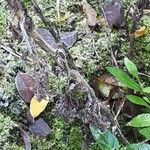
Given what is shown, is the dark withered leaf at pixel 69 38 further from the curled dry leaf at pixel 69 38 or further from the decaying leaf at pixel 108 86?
the decaying leaf at pixel 108 86

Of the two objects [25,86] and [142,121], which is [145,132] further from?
[25,86]

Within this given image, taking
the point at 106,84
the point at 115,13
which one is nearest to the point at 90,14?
the point at 115,13

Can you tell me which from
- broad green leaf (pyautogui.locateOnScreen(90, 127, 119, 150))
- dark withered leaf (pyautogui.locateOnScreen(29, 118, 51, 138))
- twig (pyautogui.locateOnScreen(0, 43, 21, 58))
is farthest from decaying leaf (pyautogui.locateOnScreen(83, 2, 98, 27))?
broad green leaf (pyautogui.locateOnScreen(90, 127, 119, 150))

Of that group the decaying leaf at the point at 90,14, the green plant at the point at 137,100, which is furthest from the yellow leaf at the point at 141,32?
the green plant at the point at 137,100

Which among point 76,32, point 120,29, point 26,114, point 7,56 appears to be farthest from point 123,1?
point 26,114

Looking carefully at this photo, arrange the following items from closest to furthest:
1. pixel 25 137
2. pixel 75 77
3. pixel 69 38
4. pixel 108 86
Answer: pixel 75 77
pixel 25 137
pixel 108 86
pixel 69 38

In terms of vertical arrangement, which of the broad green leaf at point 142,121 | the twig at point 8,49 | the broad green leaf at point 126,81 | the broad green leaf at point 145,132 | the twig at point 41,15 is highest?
the twig at point 41,15
